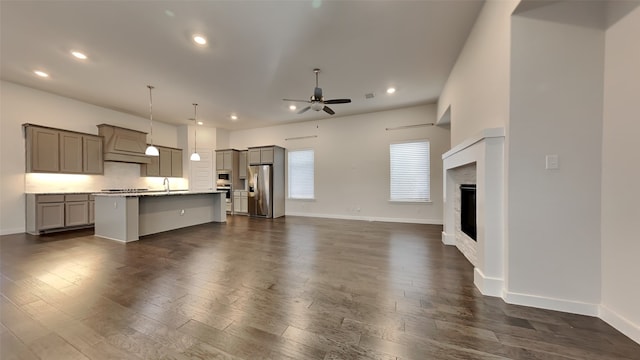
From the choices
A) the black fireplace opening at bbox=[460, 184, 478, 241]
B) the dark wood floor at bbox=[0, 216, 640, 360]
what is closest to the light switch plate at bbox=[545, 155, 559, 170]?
the black fireplace opening at bbox=[460, 184, 478, 241]

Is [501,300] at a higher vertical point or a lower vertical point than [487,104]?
lower

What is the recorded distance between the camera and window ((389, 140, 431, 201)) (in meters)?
5.84

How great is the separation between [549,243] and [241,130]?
8659 millimetres

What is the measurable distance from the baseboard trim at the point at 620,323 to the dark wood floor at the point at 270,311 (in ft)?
0.16

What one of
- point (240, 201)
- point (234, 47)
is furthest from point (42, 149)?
point (234, 47)

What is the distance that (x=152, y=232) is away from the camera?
15.4 ft

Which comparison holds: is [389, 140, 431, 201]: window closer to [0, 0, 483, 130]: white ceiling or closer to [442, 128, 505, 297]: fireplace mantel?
[0, 0, 483, 130]: white ceiling

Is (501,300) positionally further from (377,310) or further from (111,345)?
(111,345)

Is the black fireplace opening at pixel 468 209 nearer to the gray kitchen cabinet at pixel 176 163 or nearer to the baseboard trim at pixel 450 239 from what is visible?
the baseboard trim at pixel 450 239

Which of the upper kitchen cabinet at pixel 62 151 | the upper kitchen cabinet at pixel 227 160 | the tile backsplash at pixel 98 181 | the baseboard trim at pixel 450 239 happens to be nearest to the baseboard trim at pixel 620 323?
the baseboard trim at pixel 450 239

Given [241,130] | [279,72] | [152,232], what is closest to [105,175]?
[152,232]

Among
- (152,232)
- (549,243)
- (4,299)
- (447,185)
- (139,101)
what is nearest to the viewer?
(549,243)

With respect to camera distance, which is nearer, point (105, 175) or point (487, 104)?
point (487, 104)

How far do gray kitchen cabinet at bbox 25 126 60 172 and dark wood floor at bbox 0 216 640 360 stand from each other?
2.25 meters
